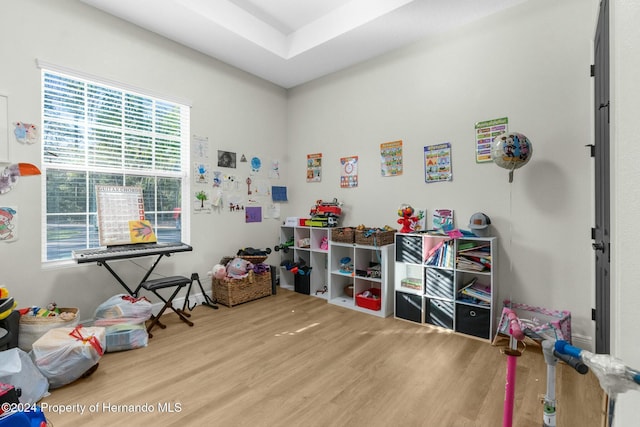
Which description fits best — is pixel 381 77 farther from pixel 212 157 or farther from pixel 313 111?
pixel 212 157

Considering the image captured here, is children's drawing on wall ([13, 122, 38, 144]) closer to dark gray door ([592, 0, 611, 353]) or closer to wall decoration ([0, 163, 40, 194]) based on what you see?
wall decoration ([0, 163, 40, 194])

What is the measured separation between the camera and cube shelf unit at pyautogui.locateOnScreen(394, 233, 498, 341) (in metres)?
2.73

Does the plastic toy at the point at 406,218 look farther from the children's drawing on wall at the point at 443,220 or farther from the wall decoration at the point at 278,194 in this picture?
the wall decoration at the point at 278,194

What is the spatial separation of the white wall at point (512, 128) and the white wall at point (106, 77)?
1.66 metres

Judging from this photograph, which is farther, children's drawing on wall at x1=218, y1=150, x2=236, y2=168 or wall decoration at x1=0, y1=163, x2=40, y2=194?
children's drawing on wall at x1=218, y1=150, x2=236, y2=168

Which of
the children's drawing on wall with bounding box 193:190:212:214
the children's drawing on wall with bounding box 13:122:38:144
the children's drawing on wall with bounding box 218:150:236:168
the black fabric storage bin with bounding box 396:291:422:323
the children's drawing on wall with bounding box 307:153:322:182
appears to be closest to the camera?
the children's drawing on wall with bounding box 13:122:38:144

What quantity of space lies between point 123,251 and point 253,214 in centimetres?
181

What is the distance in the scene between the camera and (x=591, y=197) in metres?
2.49

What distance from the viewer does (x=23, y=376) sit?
182 cm

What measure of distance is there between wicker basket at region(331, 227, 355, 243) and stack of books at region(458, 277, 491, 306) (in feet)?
4.17

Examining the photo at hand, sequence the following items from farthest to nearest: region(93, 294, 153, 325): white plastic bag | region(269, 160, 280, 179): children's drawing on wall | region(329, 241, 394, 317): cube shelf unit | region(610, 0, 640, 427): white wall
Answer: region(269, 160, 280, 179): children's drawing on wall < region(329, 241, 394, 317): cube shelf unit < region(93, 294, 153, 325): white plastic bag < region(610, 0, 640, 427): white wall

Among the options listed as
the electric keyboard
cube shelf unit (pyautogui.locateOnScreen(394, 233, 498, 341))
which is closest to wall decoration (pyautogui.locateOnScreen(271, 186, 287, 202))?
the electric keyboard

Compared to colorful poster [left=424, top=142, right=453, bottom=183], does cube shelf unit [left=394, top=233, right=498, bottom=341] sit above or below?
below

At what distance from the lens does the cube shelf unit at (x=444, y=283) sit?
273 cm
